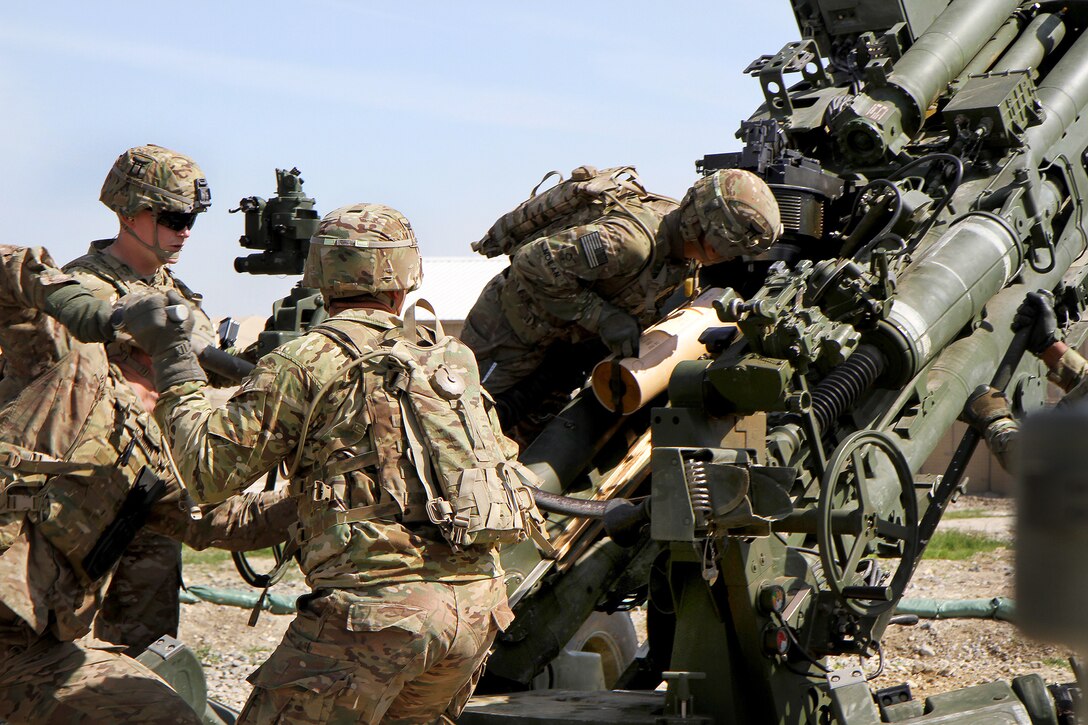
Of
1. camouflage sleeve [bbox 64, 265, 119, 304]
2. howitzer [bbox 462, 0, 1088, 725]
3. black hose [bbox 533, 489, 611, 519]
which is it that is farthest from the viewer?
black hose [bbox 533, 489, 611, 519]

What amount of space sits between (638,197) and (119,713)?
267 cm

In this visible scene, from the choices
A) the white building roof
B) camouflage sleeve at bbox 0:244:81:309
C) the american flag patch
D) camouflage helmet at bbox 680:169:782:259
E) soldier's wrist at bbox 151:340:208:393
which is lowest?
soldier's wrist at bbox 151:340:208:393

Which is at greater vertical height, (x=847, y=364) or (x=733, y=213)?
(x=733, y=213)

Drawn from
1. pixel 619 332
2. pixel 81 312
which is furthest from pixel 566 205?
pixel 81 312

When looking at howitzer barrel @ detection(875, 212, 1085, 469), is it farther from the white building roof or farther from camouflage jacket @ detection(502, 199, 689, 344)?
the white building roof

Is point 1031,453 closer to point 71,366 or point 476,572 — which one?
point 476,572

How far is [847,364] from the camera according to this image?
16.1 ft

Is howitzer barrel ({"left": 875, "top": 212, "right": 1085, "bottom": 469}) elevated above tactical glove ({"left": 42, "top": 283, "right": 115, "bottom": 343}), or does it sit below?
above

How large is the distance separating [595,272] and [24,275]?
2014 mm

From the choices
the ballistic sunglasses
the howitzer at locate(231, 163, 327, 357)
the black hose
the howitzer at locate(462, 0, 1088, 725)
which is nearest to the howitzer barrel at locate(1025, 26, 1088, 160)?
the howitzer at locate(462, 0, 1088, 725)

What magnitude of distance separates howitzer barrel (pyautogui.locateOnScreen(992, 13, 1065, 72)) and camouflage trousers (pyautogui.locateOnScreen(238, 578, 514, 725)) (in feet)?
13.2

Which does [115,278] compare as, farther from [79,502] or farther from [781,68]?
[781,68]

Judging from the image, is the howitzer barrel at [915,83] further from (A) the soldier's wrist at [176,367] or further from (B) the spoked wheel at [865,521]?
(A) the soldier's wrist at [176,367]

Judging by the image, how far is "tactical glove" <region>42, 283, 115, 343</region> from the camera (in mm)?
4012
